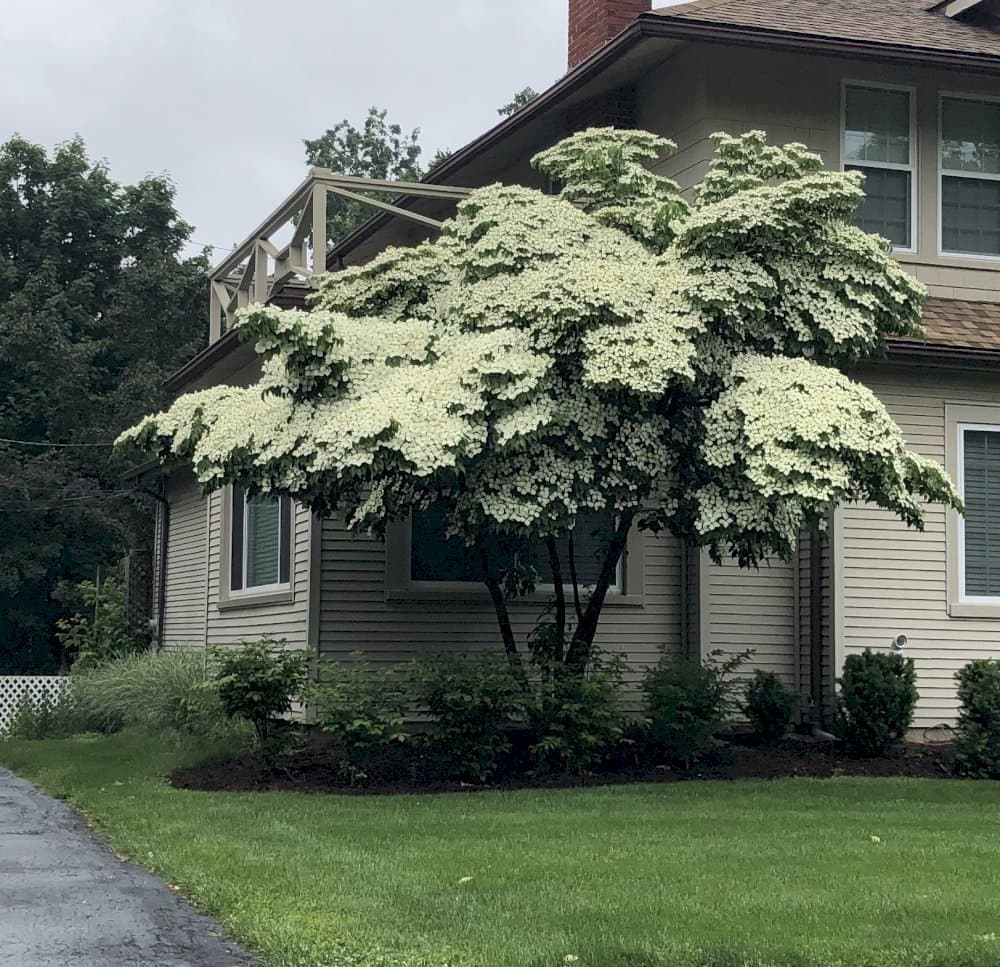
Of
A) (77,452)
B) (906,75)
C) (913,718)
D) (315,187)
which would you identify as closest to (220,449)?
(315,187)

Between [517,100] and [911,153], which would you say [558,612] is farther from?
[517,100]

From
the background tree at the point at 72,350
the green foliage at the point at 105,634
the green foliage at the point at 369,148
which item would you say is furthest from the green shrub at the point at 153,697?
the green foliage at the point at 369,148

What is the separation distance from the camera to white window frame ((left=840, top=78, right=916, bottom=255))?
564 inches

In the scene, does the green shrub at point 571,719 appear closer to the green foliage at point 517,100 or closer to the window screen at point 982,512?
the window screen at point 982,512

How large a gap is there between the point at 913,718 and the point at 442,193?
6575 millimetres

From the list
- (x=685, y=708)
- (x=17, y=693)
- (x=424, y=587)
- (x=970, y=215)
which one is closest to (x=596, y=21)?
(x=970, y=215)

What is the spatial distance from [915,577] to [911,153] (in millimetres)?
4285

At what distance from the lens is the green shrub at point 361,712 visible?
35.7 feet

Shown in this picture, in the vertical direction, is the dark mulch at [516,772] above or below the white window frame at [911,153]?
below

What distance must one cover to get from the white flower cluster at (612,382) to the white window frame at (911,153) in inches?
129

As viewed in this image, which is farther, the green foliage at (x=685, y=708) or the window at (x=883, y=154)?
the window at (x=883, y=154)

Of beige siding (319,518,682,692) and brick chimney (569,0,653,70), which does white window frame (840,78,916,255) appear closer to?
brick chimney (569,0,653,70)

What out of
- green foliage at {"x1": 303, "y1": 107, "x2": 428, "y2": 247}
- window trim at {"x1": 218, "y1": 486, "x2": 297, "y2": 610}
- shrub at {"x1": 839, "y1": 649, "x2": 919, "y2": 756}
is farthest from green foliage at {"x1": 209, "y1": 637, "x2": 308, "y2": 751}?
green foliage at {"x1": 303, "y1": 107, "x2": 428, "y2": 247}

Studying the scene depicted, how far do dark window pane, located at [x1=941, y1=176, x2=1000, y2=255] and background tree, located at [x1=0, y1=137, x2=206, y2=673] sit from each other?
55.0ft
